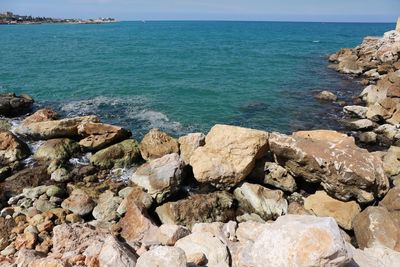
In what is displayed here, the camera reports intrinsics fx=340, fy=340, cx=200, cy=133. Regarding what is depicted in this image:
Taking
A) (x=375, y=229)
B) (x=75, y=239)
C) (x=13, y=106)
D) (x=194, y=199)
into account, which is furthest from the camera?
(x=13, y=106)

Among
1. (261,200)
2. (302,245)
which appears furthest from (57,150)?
(302,245)

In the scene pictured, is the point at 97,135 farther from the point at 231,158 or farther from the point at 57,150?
the point at 231,158

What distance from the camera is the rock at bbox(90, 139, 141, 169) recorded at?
56.5 feet

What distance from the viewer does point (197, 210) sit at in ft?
43.5

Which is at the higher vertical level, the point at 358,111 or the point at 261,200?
the point at 358,111

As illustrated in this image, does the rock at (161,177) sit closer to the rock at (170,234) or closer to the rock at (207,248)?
the rock at (170,234)

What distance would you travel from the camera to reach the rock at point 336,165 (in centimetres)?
1293

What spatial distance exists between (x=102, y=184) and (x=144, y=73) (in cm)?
2741

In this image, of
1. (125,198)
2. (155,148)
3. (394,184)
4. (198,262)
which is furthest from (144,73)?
(198,262)

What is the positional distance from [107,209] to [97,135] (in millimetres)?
6367

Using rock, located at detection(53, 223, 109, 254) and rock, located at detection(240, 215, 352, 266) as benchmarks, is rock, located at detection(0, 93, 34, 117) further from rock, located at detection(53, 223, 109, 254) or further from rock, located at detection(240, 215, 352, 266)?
rock, located at detection(240, 215, 352, 266)

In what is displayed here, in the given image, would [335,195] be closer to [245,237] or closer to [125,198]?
[245,237]

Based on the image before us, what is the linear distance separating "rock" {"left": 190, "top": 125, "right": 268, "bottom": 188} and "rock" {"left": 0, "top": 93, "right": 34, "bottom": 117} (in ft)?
56.0

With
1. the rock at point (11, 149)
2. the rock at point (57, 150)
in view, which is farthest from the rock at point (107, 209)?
the rock at point (11, 149)
